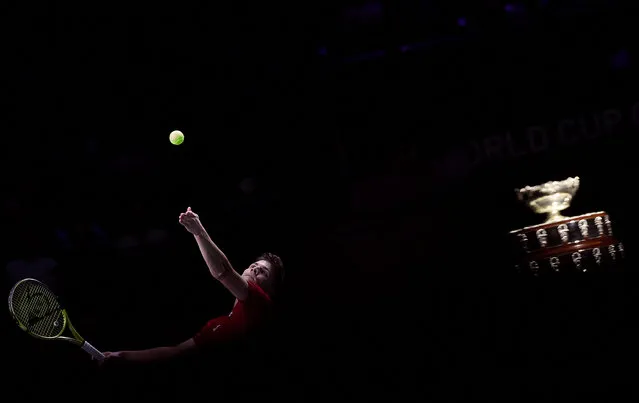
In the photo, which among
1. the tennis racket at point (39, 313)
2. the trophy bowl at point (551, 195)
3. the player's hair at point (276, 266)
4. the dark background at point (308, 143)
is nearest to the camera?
the tennis racket at point (39, 313)

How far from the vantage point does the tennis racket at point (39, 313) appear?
3.75 m

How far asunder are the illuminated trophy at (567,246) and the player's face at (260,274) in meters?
1.71

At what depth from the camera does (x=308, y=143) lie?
603 centimetres

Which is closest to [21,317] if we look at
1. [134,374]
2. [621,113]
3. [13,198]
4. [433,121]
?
[134,374]

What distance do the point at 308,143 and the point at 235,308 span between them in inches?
83.6

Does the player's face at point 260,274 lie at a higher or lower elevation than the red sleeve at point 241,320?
higher

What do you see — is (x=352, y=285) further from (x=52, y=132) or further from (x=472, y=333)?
(x=52, y=132)

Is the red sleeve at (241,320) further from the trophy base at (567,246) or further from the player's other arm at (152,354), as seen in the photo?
the trophy base at (567,246)

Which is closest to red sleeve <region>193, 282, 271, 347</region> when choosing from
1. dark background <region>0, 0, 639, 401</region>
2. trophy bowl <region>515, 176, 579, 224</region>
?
dark background <region>0, 0, 639, 401</region>

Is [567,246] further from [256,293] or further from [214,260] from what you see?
[214,260]

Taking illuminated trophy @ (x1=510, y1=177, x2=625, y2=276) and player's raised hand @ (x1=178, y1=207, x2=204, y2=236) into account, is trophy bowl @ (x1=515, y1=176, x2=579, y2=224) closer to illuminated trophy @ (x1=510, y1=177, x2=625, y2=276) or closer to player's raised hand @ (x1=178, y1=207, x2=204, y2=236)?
illuminated trophy @ (x1=510, y1=177, x2=625, y2=276)

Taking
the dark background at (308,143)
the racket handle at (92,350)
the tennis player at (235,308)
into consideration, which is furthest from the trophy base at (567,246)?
the racket handle at (92,350)

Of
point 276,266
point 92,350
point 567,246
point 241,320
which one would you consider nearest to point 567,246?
point 567,246

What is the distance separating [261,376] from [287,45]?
10.5ft
